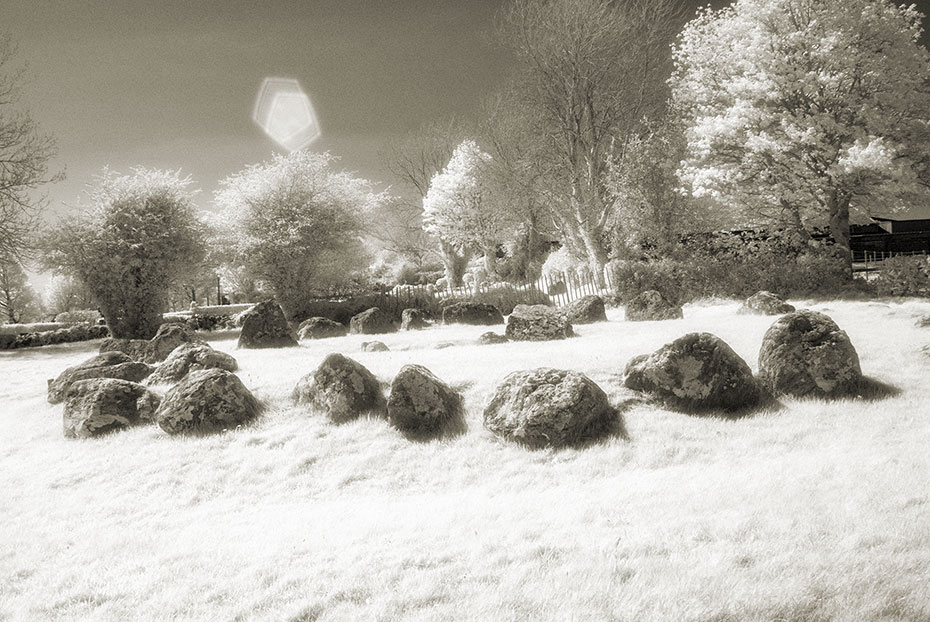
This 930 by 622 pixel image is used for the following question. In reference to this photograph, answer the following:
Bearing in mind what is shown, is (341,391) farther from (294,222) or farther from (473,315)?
(294,222)

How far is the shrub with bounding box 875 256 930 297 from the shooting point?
63.0 feet

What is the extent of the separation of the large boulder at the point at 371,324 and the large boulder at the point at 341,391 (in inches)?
433

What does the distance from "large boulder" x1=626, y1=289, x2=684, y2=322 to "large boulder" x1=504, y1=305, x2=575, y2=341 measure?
12.2 ft

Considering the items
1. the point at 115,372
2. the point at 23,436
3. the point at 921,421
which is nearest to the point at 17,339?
the point at 115,372

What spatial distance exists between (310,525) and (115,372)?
855 centimetres

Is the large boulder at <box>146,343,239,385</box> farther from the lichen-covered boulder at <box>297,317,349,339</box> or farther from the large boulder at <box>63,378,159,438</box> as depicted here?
the lichen-covered boulder at <box>297,317,349,339</box>

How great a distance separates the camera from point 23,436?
9875mm

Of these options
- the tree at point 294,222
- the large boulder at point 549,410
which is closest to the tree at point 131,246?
the tree at point 294,222

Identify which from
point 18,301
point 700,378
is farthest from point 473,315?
point 18,301

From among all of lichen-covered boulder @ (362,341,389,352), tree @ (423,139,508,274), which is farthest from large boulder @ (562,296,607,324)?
tree @ (423,139,508,274)

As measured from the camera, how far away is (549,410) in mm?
7801

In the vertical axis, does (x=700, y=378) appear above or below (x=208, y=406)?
below

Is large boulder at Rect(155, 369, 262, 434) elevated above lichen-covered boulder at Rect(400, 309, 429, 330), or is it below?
below

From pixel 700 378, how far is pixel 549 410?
252cm
